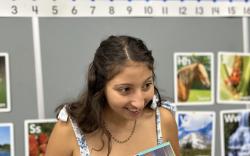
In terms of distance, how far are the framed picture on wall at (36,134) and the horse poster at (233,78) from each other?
23.4 inches

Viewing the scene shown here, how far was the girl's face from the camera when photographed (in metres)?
0.84

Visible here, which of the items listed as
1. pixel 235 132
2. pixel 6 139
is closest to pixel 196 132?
pixel 235 132

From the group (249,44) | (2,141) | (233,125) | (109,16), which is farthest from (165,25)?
(2,141)

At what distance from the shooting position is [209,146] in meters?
1.31

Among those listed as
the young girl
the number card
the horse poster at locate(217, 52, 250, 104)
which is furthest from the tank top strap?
the horse poster at locate(217, 52, 250, 104)

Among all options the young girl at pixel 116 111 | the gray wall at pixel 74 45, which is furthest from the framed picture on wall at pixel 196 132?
the young girl at pixel 116 111

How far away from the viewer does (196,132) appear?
1302 millimetres

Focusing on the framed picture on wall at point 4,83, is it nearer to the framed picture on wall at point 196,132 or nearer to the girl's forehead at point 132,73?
the girl's forehead at point 132,73

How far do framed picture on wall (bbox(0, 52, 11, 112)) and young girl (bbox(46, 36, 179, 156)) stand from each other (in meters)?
0.23

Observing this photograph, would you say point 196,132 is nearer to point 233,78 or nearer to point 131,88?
point 233,78

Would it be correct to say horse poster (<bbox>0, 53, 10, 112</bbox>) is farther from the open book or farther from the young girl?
the open book

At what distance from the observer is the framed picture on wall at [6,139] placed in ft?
3.71

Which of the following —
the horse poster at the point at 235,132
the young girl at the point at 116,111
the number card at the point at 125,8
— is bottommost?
the horse poster at the point at 235,132

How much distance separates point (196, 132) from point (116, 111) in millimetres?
492
